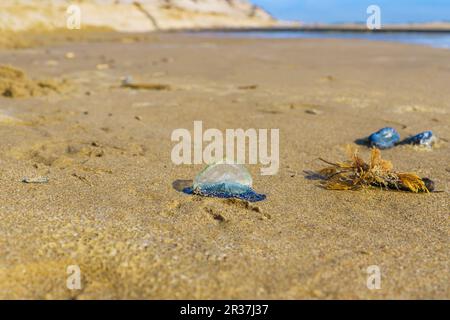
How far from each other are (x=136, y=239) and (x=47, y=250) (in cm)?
27

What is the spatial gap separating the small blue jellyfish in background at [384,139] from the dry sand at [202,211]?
10 centimetres

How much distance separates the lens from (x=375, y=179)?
2211 millimetres

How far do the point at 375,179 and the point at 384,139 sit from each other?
73 cm

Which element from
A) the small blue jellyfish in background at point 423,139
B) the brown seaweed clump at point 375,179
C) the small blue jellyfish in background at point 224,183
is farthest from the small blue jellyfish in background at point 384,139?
the small blue jellyfish in background at point 224,183

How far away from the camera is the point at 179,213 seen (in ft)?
6.14

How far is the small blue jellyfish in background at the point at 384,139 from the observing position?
2.84 m

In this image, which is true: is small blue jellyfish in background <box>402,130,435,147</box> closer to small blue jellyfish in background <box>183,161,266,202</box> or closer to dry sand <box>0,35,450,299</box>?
dry sand <box>0,35,450,299</box>

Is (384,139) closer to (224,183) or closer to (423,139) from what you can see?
(423,139)

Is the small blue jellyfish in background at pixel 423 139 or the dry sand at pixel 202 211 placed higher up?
the small blue jellyfish in background at pixel 423 139

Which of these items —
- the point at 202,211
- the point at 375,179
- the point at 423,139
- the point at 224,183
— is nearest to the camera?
the point at 202,211

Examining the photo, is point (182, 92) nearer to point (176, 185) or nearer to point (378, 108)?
point (378, 108)

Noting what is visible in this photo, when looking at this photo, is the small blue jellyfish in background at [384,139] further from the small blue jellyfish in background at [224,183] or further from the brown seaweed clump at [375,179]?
the small blue jellyfish in background at [224,183]

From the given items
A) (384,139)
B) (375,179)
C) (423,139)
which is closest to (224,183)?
(375,179)

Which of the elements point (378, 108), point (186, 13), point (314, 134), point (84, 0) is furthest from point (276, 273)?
point (186, 13)
